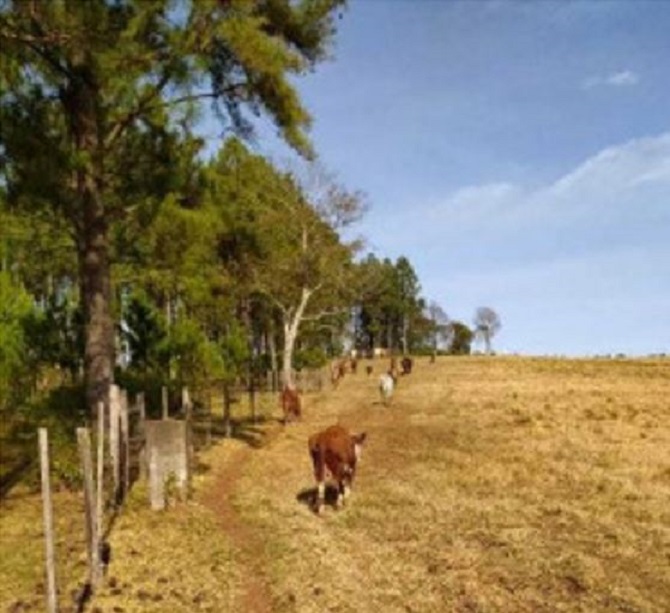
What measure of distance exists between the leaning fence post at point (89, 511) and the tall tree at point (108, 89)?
9631 mm

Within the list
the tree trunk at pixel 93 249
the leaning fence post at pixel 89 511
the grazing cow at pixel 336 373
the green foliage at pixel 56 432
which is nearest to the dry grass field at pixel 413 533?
the leaning fence post at pixel 89 511

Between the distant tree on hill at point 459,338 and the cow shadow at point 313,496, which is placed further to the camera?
the distant tree on hill at point 459,338

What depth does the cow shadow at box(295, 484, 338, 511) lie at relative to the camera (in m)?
19.2

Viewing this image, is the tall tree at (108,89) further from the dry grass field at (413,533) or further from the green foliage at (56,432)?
the dry grass field at (413,533)

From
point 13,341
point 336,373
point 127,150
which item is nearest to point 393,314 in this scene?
point 336,373

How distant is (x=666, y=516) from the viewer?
17.0m

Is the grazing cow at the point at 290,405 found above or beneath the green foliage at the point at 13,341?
beneath

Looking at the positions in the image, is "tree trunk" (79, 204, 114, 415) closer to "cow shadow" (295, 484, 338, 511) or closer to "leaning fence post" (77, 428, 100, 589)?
"cow shadow" (295, 484, 338, 511)

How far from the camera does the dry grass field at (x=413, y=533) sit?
1281 cm

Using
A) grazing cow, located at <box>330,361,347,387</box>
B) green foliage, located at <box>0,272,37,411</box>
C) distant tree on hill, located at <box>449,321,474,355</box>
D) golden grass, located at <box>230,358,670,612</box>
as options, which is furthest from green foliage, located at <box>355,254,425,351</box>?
golden grass, located at <box>230,358,670,612</box>

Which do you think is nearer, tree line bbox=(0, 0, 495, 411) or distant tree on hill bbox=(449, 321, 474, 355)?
tree line bbox=(0, 0, 495, 411)

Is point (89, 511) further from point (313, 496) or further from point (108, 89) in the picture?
point (108, 89)

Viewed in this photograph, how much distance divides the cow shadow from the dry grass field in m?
0.11

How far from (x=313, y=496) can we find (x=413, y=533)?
4.27 metres
